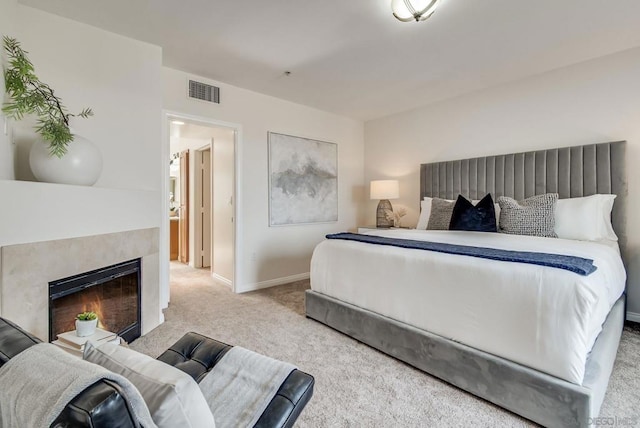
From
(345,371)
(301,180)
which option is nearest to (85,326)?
(345,371)

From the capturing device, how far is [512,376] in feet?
5.37

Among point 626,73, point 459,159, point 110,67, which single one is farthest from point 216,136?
point 626,73

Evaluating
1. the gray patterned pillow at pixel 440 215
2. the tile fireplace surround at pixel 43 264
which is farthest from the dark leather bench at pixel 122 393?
the gray patterned pillow at pixel 440 215

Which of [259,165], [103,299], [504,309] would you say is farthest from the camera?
[259,165]

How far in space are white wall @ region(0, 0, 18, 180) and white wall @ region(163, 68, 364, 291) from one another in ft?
4.23

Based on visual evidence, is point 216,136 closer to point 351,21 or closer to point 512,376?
point 351,21

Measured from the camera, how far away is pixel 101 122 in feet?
8.36

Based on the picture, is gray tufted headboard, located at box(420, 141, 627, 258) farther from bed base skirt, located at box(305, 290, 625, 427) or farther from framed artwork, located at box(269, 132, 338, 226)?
framed artwork, located at box(269, 132, 338, 226)

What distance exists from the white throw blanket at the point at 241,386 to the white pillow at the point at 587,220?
286cm

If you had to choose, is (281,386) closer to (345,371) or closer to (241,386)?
(241,386)

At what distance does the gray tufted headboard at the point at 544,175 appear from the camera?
9.39 feet

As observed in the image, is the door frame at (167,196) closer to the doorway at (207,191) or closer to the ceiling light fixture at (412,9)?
the doorway at (207,191)

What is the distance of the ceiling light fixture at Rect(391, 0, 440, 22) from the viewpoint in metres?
2.05

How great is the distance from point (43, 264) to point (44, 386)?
64.8 inches
